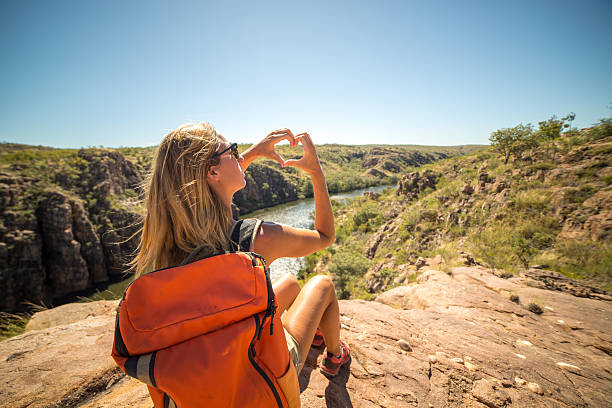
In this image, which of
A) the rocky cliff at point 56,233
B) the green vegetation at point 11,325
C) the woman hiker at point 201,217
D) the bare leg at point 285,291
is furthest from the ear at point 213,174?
the rocky cliff at point 56,233

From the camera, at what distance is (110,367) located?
234cm

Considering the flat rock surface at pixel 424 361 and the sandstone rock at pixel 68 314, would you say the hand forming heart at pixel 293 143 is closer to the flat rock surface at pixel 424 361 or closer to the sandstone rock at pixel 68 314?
the flat rock surface at pixel 424 361

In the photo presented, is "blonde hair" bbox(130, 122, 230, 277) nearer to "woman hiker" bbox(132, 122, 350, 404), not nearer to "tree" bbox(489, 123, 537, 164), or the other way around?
"woman hiker" bbox(132, 122, 350, 404)

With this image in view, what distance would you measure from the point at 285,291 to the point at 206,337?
121cm

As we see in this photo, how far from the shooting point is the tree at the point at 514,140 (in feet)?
45.5

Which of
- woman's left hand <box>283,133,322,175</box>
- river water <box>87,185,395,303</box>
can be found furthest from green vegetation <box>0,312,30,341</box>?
river water <box>87,185,395,303</box>

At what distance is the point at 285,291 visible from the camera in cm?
208

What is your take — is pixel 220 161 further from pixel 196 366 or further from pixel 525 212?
pixel 525 212

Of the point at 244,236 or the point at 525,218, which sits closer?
the point at 244,236

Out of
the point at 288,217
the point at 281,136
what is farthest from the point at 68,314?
the point at 288,217

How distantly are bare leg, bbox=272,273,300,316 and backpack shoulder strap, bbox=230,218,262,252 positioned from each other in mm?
804

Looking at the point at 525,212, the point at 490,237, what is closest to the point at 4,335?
the point at 490,237

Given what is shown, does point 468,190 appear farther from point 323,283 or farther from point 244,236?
point 244,236

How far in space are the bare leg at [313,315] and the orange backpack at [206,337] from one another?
1.86ft
